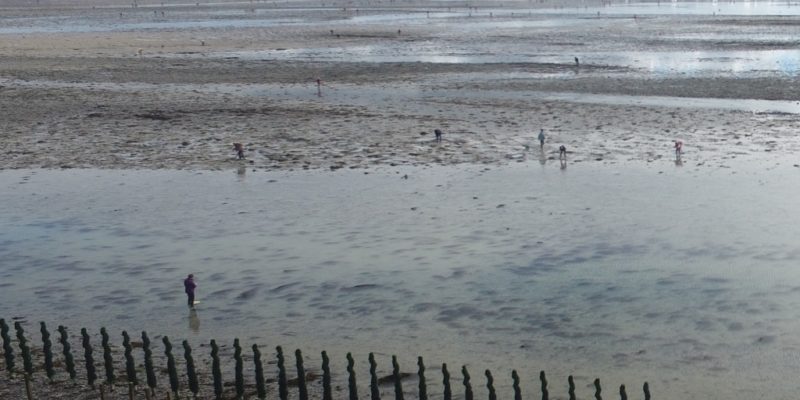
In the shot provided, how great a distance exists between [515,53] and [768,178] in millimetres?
45349

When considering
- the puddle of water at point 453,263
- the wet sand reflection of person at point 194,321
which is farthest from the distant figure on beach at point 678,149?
the wet sand reflection of person at point 194,321

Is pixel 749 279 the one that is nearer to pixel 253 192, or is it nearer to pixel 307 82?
pixel 253 192

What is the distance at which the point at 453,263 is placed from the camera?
1016 inches

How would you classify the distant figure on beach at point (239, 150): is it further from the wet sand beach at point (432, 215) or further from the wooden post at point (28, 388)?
the wooden post at point (28, 388)

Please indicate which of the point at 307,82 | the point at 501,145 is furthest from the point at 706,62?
the point at 501,145

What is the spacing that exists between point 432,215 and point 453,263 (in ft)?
16.0

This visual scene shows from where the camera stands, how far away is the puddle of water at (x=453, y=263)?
2036cm

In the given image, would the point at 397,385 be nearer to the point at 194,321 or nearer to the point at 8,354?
the point at 194,321

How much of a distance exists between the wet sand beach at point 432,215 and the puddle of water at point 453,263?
0.09 metres

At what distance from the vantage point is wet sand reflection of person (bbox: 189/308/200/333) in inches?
864

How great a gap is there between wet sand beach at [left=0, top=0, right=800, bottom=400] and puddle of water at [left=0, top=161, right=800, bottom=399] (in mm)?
85

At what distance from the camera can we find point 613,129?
43688 mm

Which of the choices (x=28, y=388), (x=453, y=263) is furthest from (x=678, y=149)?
(x=28, y=388)

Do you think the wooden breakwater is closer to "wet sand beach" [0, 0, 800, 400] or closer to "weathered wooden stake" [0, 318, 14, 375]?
"weathered wooden stake" [0, 318, 14, 375]
